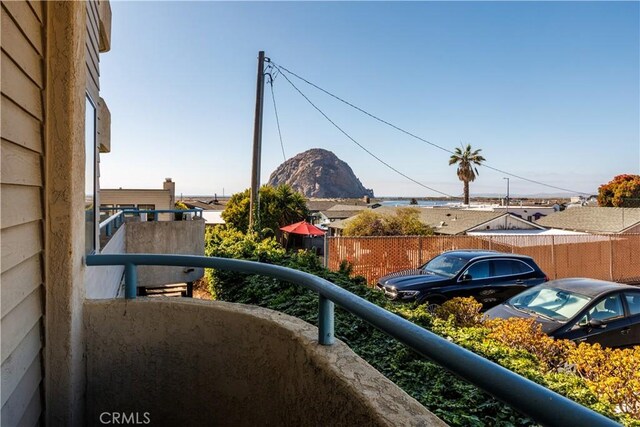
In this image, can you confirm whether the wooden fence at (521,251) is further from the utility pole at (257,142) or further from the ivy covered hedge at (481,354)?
the ivy covered hedge at (481,354)

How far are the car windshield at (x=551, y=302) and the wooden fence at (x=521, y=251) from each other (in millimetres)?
5931

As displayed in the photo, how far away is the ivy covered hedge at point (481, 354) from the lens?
2.48 m

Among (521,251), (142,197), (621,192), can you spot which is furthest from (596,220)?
(142,197)

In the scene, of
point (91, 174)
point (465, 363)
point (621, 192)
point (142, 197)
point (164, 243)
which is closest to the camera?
point (465, 363)

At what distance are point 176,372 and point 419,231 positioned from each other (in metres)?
19.3

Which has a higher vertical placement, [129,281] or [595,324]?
[129,281]

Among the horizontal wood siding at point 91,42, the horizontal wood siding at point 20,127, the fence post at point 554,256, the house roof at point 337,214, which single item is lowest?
the fence post at point 554,256

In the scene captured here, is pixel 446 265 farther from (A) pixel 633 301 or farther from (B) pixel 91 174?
Result: (B) pixel 91 174

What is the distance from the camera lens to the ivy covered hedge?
8.14 ft

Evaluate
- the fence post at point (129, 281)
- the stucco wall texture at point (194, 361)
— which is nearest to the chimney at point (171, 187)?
the fence post at point (129, 281)

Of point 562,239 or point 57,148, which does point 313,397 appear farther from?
point 562,239

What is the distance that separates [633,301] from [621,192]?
128 feet

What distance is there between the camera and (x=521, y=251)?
45.8 ft

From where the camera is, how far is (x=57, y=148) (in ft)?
6.56
